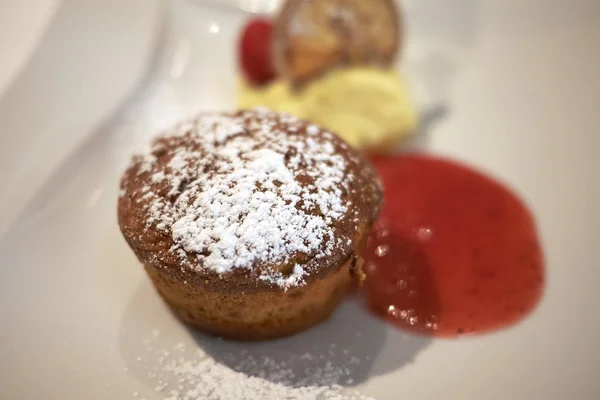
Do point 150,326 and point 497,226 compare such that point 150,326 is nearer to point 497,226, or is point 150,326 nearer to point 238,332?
point 238,332

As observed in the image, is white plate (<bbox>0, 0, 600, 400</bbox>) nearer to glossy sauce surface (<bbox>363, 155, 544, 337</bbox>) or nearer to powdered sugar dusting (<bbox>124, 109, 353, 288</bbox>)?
glossy sauce surface (<bbox>363, 155, 544, 337</bbox>)

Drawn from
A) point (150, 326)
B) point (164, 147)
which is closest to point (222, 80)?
point (164, 147)

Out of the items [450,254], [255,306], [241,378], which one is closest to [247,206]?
[255,306]

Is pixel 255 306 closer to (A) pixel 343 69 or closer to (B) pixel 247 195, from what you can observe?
(B) pixel 247 195

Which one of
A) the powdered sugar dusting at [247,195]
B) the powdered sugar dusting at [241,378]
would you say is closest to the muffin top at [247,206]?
the powdered sugar dusting at [247,195]

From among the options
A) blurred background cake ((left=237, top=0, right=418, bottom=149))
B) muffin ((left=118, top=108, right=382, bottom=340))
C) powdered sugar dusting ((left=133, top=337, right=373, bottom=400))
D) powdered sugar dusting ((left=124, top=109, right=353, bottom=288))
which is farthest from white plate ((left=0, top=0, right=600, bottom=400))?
powdered sugar dusting ((left=124, top=109, right=353, bottom=288))
